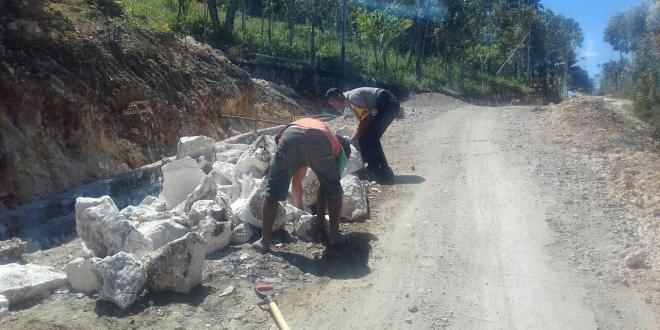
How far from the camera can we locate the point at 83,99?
9.59 meters

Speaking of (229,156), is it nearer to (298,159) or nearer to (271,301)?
(298,159)

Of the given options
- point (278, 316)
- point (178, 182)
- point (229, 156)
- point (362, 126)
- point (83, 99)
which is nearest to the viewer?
point (278, 316)

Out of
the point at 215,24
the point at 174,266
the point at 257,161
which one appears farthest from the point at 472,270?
the point at 215,24

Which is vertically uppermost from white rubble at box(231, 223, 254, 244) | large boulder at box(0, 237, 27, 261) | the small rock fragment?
the small rock fragment

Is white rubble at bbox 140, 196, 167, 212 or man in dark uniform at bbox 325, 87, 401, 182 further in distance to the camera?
man in dark uniform at bbox 325, 87, 401, 182

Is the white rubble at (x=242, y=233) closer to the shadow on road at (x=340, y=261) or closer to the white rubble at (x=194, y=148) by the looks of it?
the shadow on road at (x=340, y=261)

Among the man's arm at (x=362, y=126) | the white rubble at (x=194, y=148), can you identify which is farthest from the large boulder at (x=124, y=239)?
the man's arm at (x=362, y=126)

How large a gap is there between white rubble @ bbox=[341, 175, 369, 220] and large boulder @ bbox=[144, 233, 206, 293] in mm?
2318

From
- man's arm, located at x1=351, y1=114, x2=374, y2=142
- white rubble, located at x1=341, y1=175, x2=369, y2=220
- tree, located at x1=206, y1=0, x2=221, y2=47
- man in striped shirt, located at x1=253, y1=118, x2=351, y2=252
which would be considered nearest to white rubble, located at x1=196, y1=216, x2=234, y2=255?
man in striped shirt, located at x1=253, y1=118, x2=351, y2=252

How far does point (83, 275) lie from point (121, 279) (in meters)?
0.50

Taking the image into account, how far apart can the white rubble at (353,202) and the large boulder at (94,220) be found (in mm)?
2502

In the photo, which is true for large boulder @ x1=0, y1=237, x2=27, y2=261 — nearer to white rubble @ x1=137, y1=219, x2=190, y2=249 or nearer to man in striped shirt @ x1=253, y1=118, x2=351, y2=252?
white rubble @ x1=137, y1=219, x2=190, y2=249

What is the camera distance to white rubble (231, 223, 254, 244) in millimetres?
6555

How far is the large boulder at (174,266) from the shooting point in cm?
524
